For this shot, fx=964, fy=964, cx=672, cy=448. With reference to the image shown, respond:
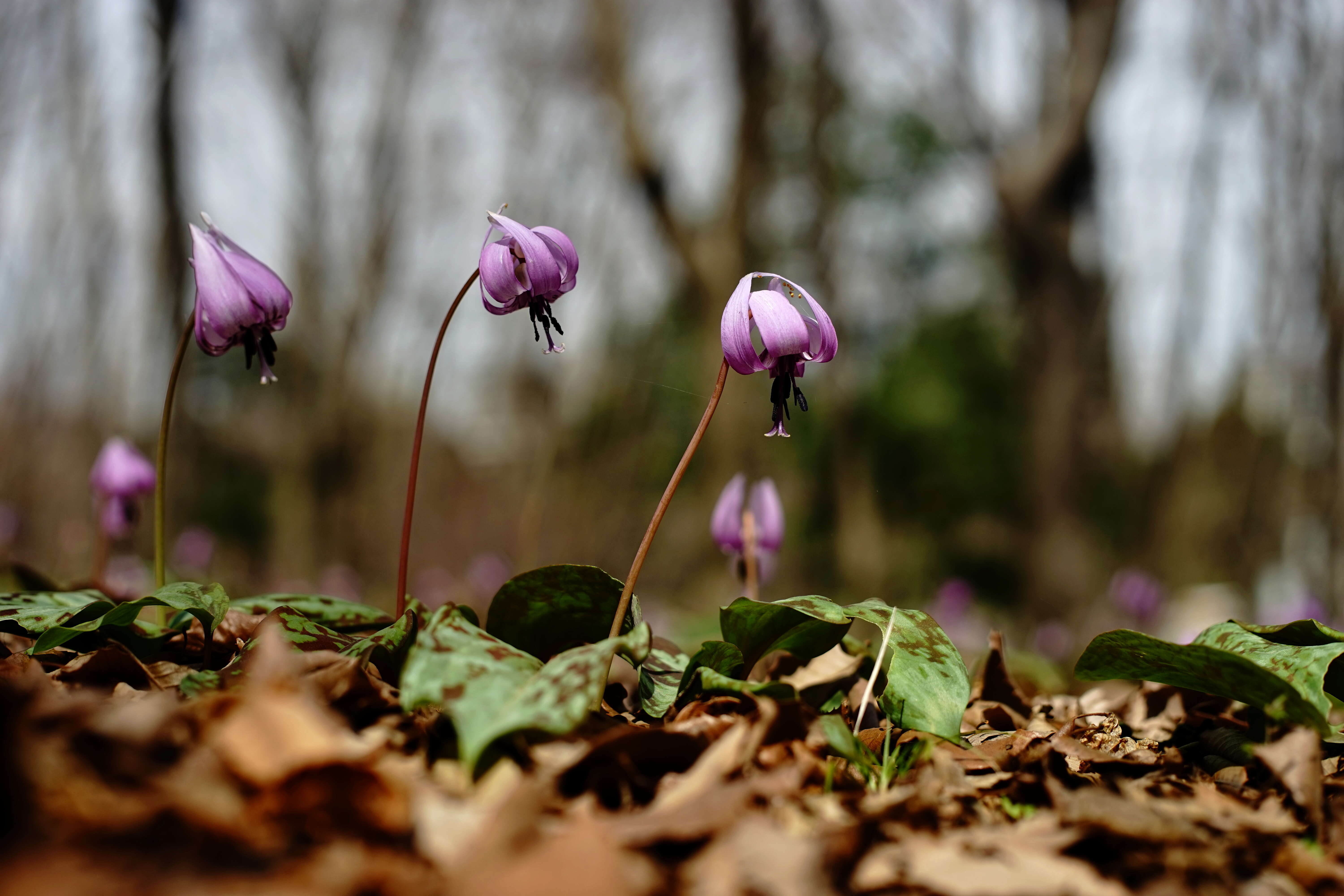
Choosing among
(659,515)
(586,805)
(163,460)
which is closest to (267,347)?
(163,460)

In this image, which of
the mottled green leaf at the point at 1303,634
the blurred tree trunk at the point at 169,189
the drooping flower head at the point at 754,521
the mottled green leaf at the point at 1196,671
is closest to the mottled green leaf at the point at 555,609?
the mottled green leaf at the point at 1196,671

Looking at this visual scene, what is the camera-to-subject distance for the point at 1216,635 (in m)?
1.50

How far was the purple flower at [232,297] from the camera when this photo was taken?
1450mm

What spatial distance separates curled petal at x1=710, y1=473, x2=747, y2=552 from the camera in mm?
2295

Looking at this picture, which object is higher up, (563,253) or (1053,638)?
(563,253)

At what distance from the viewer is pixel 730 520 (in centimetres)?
229

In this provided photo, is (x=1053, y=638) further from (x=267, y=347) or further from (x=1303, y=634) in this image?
(x=267, y=347)

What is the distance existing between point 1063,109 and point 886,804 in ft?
21.0

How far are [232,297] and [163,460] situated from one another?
362 mm

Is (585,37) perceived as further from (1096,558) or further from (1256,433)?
(1256,433)

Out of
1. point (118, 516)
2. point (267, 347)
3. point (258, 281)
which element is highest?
point (258, 281)

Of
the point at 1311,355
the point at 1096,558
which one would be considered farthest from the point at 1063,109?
the point at 1096,558

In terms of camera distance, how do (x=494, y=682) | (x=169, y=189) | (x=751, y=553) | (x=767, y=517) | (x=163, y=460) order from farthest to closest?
(x=169, y=189), (x=767, y=517), (x=751, y=553), (x=163, y=460), (x=494, y=682)

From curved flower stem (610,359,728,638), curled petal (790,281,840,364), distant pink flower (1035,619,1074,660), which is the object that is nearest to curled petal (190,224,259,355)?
curved flower stem (610,359,728,638)
